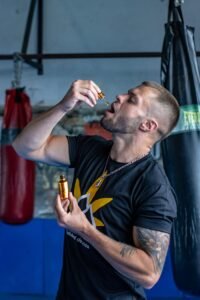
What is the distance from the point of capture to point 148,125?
147 centimetres

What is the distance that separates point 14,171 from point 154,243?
1.54m

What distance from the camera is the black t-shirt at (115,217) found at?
4.17 feet

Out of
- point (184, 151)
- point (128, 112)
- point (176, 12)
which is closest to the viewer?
point (128, 112)

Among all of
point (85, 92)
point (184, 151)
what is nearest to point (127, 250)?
point (85, 92)

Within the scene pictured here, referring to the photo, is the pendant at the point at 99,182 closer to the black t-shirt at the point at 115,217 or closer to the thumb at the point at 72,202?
the black t-shirt at the point at 115,217

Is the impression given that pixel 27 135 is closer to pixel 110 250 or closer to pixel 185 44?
pixel 110 250

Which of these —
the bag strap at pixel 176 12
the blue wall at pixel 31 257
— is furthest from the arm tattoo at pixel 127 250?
the blue wall at pixel 31 257

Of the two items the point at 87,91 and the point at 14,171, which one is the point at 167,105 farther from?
the point at 14,171

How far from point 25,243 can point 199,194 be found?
1.61 m

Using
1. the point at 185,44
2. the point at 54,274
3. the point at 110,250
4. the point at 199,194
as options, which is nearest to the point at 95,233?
the point at 110,250

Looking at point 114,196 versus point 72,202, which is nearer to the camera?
point 72,202

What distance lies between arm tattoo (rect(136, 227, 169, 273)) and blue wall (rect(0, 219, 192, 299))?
A: 1.90 m

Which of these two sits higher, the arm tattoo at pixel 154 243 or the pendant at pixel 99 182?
the pendant at pixel 99 182

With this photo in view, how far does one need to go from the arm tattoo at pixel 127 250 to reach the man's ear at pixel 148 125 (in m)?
0.43
